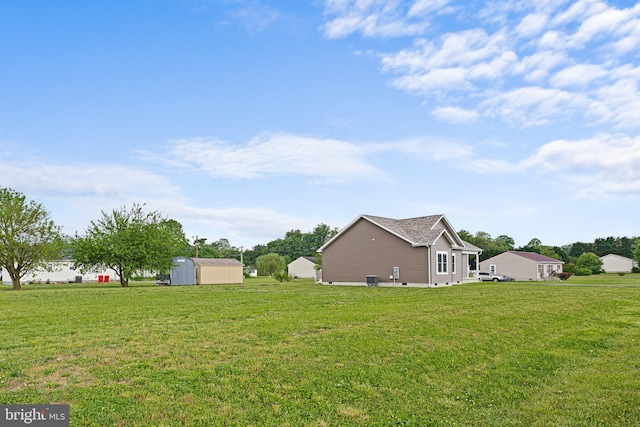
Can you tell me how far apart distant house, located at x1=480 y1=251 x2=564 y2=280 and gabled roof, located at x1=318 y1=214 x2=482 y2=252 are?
22.1 metres

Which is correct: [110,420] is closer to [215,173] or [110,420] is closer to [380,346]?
[380,346]

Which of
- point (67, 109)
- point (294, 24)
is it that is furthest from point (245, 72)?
point (67, 109)

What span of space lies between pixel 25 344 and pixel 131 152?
17981 mm

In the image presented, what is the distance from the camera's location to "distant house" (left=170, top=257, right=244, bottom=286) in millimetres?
42031

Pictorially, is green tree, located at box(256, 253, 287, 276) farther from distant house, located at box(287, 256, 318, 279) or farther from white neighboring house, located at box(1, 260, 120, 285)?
white neighboring house, located at box(1, 260, 120, 285)

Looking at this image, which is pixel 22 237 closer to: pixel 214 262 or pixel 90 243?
pixel 90 243

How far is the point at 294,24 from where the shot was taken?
19047mm

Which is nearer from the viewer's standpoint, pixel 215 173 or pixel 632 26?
pixel 632 26

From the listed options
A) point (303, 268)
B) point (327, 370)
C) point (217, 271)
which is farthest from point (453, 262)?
point (303, 268)

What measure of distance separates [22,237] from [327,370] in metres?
37.0

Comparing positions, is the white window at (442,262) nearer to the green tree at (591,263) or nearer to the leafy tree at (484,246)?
the leafy tree at (484,246)

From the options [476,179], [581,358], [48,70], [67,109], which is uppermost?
[48,70]

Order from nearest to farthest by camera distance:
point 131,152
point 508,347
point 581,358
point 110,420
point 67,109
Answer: point 110,420 → point 581,358 → point 508,347 → point 67,109 → point 131,152

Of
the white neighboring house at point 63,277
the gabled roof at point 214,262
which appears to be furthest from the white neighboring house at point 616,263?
the white neighboring house at point 63,277
